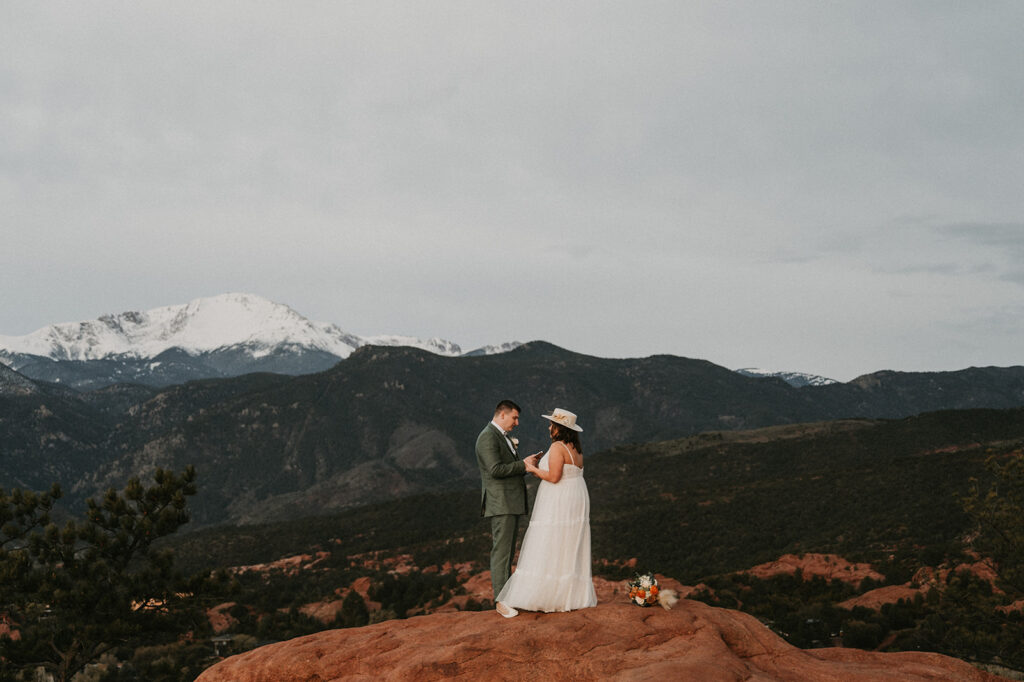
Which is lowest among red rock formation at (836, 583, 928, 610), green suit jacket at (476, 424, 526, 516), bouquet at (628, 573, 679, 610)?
red rock formation at (836, 583, 928, 610)

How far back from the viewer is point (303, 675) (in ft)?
31.3

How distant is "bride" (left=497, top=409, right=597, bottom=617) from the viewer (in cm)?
979

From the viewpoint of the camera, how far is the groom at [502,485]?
9797 mm

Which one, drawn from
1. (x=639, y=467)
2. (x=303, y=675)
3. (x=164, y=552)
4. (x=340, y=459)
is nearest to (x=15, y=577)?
(x=164, y=552)

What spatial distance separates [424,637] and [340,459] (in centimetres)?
18059

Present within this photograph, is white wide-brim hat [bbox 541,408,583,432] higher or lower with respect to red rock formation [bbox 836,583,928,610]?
higher

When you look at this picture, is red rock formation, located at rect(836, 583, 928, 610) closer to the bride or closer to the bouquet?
the bouquet

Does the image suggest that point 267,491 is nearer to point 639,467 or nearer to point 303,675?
point 639,467

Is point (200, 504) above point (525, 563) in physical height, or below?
below

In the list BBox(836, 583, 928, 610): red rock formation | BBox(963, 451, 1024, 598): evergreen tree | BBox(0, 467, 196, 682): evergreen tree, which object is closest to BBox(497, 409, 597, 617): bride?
BBox(0, 467, 196, 682): evergreen tree

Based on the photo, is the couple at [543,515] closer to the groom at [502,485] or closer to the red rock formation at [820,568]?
the groom at [502,485]

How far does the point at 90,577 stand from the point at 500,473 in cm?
1472

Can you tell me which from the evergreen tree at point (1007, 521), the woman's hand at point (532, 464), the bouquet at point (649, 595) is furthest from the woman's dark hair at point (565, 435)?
the evergreen tree at point (1007, 521)

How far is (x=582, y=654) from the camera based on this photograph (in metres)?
8.52
